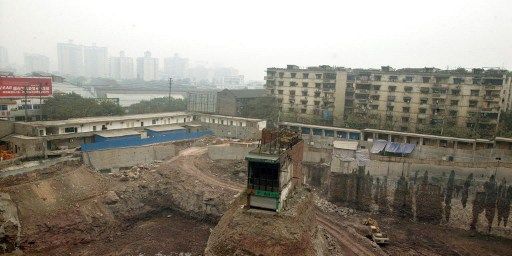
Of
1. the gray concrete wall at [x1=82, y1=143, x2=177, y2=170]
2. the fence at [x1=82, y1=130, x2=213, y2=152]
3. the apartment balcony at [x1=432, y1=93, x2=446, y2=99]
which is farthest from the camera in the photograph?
the apartment balcony at [x1=432, y1=93, x2=446, y2=99]

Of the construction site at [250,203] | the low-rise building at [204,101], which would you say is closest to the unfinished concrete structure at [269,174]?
the construction site at [250,203]

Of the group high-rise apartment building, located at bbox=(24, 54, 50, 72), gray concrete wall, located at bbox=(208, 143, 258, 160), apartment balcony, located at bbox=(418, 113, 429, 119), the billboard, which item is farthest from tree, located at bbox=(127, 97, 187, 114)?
high-rise apartment building, located at bbox=(24, 54, 50, 72)

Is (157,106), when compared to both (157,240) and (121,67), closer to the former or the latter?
(157,240)

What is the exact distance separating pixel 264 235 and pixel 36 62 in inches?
7304

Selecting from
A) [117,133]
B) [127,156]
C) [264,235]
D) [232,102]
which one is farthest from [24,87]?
[264,235]

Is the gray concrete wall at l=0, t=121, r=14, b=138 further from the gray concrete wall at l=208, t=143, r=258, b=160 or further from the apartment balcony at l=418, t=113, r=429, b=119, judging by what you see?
the apartment balcony at l=418, t=113, r=429, b=119

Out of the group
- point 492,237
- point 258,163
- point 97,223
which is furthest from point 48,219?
point 492,237

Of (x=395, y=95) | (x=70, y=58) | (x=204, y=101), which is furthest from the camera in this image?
(x=70, y=58)

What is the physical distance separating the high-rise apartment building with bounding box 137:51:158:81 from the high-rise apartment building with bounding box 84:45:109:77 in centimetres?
2173

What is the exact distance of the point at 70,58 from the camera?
163 metres

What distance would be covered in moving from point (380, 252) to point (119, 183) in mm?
24881

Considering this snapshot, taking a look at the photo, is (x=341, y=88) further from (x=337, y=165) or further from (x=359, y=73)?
(x=337, y=165)

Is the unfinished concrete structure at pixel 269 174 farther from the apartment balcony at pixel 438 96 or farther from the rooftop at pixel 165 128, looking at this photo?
the apartment balcony at pixel 438 96

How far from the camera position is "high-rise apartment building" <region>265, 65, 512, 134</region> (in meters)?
45.5
